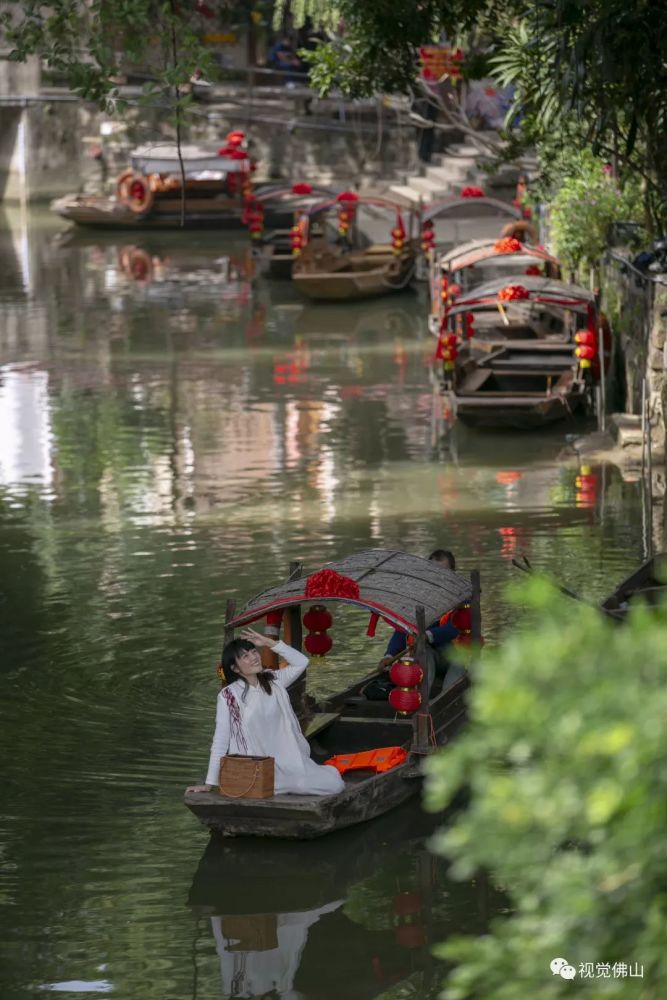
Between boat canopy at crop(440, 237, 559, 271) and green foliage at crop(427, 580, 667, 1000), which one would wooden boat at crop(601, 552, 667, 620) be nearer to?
green foliage at crop(427, 580, 667, 1000)

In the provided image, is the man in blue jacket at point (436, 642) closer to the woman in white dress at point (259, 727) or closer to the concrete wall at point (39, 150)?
the woman in white dress at point (259, 727)

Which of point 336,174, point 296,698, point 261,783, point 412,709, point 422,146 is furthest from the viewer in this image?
point 336,174

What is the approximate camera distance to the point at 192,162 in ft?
140

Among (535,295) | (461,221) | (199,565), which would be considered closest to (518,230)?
(535,295)

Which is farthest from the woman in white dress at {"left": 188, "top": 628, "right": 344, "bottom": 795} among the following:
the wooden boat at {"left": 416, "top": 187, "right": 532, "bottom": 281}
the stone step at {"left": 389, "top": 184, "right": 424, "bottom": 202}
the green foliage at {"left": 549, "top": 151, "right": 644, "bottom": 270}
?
the stone step at {"left": 389, "top": 184, "right": 424, "bottom": 202}

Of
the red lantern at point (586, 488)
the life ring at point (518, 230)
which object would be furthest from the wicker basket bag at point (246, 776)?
the life ring at point (518, 230)

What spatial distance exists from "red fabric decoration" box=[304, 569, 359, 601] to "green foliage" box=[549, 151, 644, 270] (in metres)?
13.1

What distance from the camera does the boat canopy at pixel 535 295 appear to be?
20.7m

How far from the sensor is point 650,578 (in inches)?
484

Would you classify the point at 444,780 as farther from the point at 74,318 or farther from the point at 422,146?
the point at 422,146

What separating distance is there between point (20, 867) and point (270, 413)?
12729mm

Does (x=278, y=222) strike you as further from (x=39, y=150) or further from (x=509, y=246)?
(x=509, y=246)

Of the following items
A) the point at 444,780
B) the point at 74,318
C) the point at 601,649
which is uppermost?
A: the point at 601,649

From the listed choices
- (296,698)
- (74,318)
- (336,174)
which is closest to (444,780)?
(296,698)
